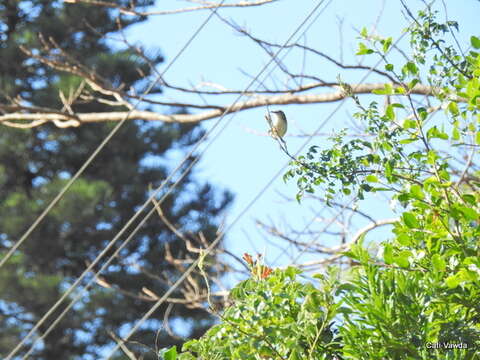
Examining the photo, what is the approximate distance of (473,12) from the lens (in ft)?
10.2

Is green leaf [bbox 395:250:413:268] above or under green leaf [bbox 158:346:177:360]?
above

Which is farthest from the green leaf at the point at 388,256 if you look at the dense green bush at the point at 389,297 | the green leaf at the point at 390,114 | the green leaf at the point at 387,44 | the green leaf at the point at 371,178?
the green leaf at the point at 387,44

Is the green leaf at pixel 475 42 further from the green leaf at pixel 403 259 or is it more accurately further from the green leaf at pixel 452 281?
the green leaf at pixel 452 281

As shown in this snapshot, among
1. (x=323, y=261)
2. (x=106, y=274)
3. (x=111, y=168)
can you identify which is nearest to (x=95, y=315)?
(x=106, y=274)

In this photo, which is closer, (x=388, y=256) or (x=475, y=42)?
(x=388, y=256)

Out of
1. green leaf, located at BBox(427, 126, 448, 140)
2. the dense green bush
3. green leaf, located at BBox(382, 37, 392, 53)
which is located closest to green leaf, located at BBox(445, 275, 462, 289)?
the dense green bush

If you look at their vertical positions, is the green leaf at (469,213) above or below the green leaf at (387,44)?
below

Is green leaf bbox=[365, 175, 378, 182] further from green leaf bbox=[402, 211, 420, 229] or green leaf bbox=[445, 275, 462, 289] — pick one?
green leaf bbox=[445, 275, 462, 289]

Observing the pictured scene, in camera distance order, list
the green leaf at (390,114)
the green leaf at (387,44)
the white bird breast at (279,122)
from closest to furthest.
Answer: the green leaf at (390,114), the green leaf at (387,44), the white bird breast at (279,122)

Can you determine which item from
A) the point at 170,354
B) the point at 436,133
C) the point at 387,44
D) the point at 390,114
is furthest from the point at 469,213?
the point at 170,354

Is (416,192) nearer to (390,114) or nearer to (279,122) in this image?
(390,114)

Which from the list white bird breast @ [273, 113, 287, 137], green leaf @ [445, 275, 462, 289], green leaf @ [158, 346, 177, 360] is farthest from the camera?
white bird breast @ [273, 113, 287, 137]

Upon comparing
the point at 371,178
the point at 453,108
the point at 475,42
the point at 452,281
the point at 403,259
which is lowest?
the point at 452,281

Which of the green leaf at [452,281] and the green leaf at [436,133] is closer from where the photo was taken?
the green leaf at [452,281]
